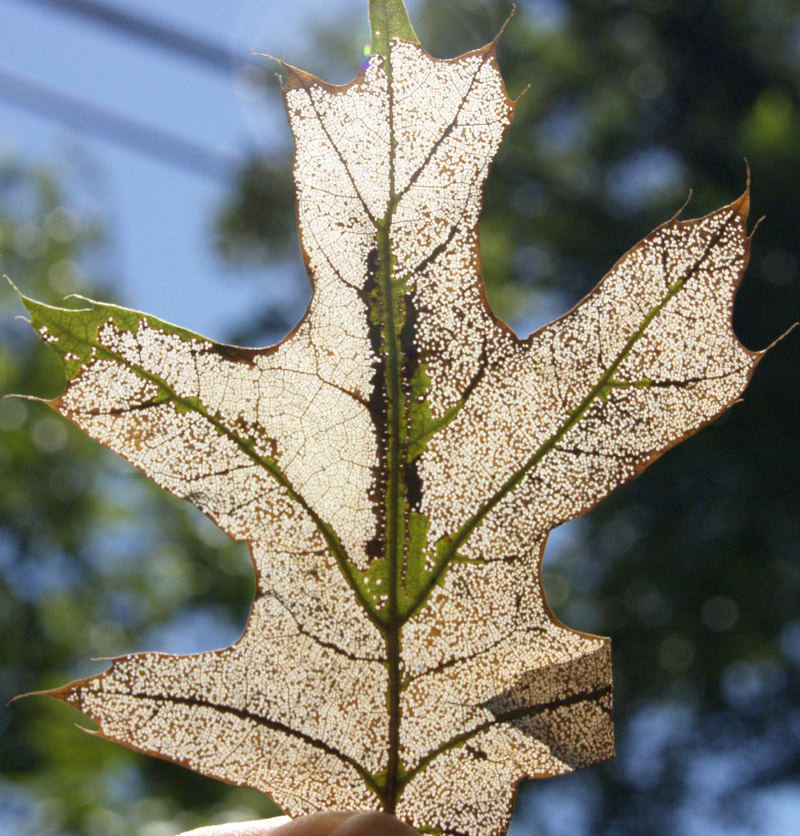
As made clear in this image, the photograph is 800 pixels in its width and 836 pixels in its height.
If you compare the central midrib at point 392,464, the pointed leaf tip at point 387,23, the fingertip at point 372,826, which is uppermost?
the pointed leaf tip at point 387,23

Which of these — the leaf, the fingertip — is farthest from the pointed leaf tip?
→ the fingertip

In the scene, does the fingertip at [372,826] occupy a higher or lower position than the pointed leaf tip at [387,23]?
lower

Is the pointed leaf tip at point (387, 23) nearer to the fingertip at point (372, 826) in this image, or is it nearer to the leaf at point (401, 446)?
the leaf at point (401, 446)

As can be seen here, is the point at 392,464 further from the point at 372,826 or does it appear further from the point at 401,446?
the point at 372,826

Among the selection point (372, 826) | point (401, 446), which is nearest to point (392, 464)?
point (401, 446)

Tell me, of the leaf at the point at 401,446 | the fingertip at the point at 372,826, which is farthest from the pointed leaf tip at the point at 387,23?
the fingertip at the point at 372,826

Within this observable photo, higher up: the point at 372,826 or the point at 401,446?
the point at 401,446

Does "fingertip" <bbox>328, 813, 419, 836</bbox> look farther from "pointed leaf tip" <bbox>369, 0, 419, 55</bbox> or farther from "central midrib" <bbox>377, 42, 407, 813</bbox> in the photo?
"pointed leaf tip" <bbox>369, 0, 419, 55</bbox>
